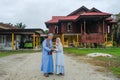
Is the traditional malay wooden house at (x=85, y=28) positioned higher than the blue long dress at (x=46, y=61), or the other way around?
the traditional malay wooden house at (x=85, y=28)

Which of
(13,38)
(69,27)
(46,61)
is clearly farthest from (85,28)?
(46,61)

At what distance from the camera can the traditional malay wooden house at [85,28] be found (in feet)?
139

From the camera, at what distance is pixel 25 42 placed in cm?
4512

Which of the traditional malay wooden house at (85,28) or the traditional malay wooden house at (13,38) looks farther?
the traditional malay wooden house at (85,28)

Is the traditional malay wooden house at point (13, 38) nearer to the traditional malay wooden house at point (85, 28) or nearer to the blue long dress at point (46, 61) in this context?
the traditional malay wooden house at point (85, 28)

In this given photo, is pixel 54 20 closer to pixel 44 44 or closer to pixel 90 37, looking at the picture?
pixel 90 37

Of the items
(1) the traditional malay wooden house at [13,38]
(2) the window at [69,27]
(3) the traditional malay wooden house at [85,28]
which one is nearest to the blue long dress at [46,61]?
(1) the traditional malay wooden house at [13,38]

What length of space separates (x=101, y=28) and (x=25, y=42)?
13063 millimetres

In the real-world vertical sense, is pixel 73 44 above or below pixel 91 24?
below

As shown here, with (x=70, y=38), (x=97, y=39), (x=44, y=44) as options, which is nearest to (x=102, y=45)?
(x=97, y=39)

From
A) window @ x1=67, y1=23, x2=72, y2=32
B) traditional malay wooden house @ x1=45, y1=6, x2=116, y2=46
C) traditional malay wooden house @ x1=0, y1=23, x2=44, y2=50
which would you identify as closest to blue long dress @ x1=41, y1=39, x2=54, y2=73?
traditional malay wooden house @ x1=0, y1=23, x2=44, y2=50

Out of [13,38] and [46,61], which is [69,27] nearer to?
[13,38]

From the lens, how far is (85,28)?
1868 inches

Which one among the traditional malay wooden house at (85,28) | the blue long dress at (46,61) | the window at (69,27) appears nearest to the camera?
the blue long dress at (46,61)
